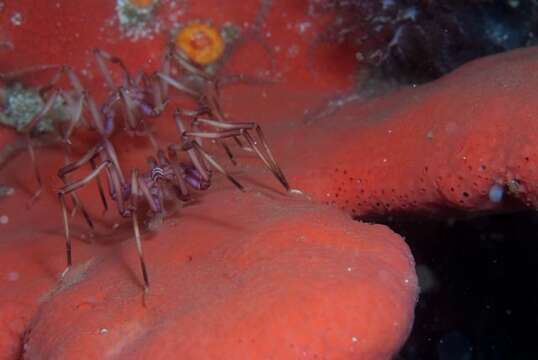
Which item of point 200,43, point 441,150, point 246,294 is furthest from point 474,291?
point 200,43

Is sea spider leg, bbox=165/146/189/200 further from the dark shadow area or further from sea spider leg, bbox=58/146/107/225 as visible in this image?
the dark shadow area

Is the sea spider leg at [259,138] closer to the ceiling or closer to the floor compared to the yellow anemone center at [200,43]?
closer to the floor

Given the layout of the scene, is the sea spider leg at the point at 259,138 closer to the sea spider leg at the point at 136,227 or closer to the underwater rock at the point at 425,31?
the sea spider leg at the point at 136,227

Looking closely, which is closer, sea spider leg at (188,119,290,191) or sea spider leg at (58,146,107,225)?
sea spider leg at (188,119,290,191)

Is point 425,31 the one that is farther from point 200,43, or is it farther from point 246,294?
point 246,294

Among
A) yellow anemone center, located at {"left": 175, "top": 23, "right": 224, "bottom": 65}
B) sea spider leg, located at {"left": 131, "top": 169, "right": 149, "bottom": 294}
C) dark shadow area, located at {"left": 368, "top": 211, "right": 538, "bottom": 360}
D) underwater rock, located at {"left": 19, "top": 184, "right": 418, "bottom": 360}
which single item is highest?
yellow anemone center, located at {"left": 175, "top": 23, "right": 224, "bottom": 65}

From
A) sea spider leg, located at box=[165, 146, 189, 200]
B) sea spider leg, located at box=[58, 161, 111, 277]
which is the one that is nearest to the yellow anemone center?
sea spider leg, located at box=[165, 146, 189, 200]

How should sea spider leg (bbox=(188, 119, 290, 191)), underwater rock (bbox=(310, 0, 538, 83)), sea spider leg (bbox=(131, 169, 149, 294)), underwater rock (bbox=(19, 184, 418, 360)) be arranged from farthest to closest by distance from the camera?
underwater rock (bbox=(310, 0, 538, 83)) < sea spider leg (bbox=(188, 119, 290, 191)) < sea spider leg (bbox=(131, 169, 149, 294)) < underwater rock (bbox=(19, 184, 418, 360))

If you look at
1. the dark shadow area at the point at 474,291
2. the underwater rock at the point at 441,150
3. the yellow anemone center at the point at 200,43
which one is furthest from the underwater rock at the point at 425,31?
the dark shadow area at the point at 474,291
